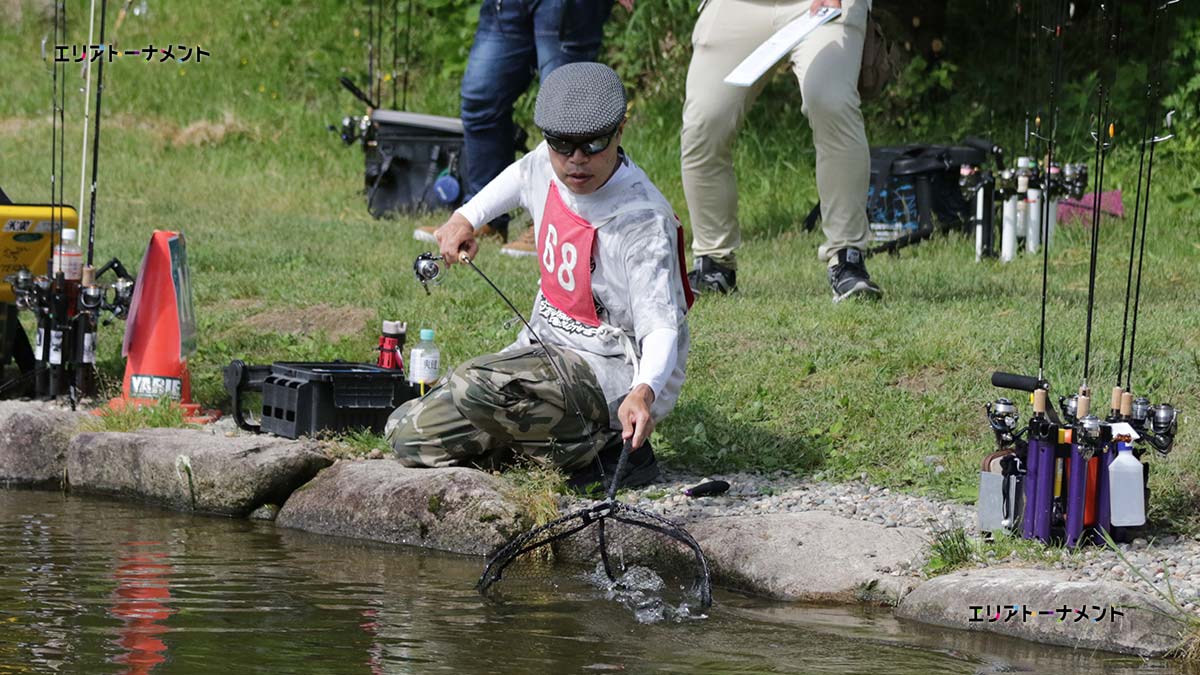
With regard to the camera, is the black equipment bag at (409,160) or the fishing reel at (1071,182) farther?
the black equipment bag at (409,160)

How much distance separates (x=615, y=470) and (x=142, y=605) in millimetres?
1541

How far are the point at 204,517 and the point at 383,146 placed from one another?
5.58 meters

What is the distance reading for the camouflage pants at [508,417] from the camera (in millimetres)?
5266

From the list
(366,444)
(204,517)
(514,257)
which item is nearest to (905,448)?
(366,444)

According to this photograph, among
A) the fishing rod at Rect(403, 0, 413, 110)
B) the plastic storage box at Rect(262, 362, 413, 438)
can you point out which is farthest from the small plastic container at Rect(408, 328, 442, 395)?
the fishing rod at Rect(403, 0, 413, 110)

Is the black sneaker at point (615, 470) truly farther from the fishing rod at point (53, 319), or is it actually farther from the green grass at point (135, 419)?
the fishing rod at point (53, 319)

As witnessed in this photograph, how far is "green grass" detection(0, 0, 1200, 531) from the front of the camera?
233 inches

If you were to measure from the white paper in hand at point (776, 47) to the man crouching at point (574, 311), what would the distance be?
1609 mm

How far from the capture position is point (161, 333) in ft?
21.2

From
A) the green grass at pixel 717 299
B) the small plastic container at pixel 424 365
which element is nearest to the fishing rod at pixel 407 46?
the green grass at pixel 717 299

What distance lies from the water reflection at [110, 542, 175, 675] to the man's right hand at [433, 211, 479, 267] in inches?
45.4

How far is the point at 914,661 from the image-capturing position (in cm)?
406

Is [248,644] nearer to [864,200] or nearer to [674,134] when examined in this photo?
[864,200]

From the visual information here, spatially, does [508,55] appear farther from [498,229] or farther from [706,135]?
[706,135]
